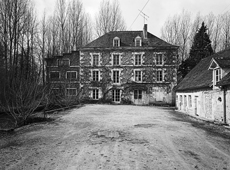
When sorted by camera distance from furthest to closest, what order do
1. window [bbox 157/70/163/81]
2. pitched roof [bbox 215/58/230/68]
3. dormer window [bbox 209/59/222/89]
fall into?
window [bbox 157/70/163/81] < dormer window [bbox 209/59/222/89] < pitched roof [bbox 215/58/230/68]

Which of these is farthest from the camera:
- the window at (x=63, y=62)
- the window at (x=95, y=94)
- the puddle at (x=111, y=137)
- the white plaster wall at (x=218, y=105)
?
the window at (x=63, y=62)

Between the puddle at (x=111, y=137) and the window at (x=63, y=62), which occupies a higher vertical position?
the window at (x=63, y=62)

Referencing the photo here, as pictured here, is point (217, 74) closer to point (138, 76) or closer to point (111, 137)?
point (111, 137)

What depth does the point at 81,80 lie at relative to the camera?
25406mm

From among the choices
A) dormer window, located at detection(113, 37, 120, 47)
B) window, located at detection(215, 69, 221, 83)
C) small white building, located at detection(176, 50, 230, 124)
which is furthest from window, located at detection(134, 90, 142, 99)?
window, located at detection(215, 69, 221, 83)

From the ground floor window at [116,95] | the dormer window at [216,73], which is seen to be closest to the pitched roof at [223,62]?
the dormer window at [216,73]

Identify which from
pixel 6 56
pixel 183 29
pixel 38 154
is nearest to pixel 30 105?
pixel 38 154

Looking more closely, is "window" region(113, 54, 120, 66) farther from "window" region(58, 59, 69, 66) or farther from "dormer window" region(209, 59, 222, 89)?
"dormer window" region(209, 59, 222, 89)

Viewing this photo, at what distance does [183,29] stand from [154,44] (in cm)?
1179

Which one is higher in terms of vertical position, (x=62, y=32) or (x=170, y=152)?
(x=62, y=32)

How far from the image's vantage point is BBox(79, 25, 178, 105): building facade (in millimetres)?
24578

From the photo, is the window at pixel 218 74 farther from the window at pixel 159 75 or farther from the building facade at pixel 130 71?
the window at pixel 159 75

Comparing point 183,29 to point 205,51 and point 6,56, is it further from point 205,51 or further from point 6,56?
point 6,56

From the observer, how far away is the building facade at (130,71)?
24578 millimetres
